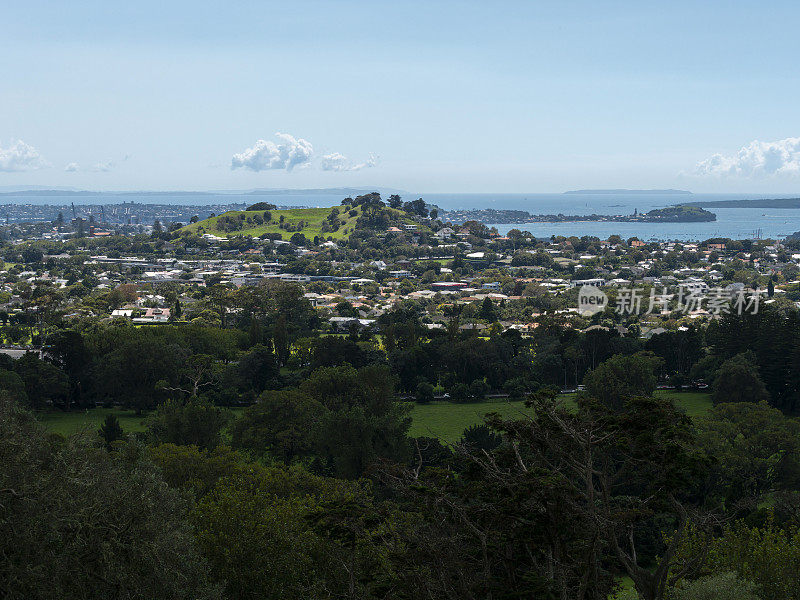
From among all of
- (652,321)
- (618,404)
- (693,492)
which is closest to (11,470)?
(693,492)

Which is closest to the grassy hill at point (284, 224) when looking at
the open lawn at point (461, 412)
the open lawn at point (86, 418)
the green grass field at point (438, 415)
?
the open lawn at point (86, 418)

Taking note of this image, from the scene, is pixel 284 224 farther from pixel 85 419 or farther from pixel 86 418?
pixel 85 419

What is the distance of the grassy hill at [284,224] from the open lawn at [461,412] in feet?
283

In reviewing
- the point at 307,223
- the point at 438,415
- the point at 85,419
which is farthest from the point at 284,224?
the point at 438,415

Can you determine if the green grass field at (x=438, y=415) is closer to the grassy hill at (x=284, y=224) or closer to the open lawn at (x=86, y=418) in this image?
the open lawn at (x=86, y=418)

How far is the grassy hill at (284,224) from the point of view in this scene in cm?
12050

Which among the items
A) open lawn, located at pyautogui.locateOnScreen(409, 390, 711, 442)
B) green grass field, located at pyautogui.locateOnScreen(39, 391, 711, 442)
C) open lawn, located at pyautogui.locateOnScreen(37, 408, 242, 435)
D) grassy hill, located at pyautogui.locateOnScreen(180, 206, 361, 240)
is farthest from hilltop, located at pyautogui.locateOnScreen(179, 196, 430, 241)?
open lawn, located at pyautogui.locateOnScreen(409, 390, 711, 442)

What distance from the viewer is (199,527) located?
13484mm

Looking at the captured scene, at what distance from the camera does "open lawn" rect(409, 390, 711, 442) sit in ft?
96.8

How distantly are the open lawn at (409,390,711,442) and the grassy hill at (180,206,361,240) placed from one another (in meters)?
86.2

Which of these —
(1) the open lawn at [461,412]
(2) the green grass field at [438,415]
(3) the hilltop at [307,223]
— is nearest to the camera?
(1) the open lawn at [461,412]

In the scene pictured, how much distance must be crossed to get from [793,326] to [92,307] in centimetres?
5028

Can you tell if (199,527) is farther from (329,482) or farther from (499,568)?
(499,568)

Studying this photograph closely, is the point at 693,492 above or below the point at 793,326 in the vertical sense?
below
